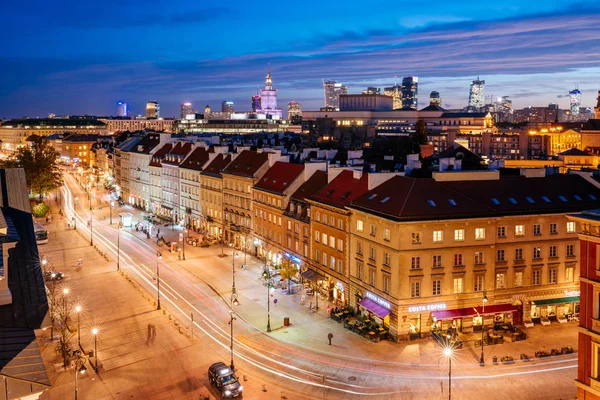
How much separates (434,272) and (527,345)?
32.2 ft

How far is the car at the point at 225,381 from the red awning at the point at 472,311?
19655mm

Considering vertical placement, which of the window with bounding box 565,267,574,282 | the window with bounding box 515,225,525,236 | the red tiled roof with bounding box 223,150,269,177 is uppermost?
the red tiled roof with bounding box 223,150,269,177

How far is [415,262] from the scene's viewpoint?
51.6 m

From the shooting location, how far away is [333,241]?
209 ft

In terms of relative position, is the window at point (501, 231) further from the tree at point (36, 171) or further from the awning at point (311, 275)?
the tree at point (36, 171)

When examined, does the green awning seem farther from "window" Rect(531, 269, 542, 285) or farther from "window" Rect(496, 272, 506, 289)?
"window" Rect(496, 272, 506, 289)

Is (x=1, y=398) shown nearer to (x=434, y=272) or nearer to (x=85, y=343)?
(x=85, y=343)

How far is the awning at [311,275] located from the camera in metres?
65.2

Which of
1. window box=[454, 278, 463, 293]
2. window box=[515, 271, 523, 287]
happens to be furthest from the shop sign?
window box=[515, 271, 523, 287]

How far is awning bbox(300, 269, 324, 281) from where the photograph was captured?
6525cm

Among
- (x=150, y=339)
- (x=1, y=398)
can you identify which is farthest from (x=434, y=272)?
(x=1, y=398)

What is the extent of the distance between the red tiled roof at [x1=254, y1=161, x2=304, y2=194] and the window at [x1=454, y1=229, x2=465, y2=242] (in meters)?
29.7

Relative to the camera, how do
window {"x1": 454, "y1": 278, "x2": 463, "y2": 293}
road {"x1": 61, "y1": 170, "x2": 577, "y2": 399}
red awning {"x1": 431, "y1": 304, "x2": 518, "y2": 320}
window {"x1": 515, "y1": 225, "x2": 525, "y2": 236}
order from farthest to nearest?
window {"x1": 515, "y1": 225, "x2": 525, "y2": 236}
window {"x1": 454, "y1": 278, "x2": 463, "y2": 293}
red awning {"x1": 431, "y1": 304, "x2": 518, "y2": 320}
road {"x1": 61, "y1": 170, "x2": 577, "y2": 399}

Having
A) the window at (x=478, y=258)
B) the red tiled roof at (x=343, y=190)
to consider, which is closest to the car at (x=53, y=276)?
the red tiled roof at (x=343, y=190)
